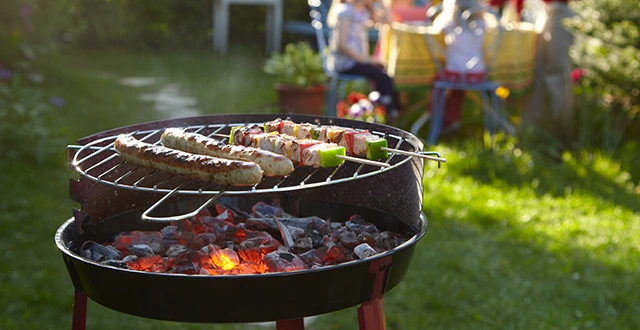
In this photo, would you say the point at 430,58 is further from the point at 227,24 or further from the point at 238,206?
the point at 227,24

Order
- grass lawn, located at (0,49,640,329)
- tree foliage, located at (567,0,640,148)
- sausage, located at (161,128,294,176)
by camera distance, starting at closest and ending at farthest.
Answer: sausage, located at (161,128,294,176) < grass lawn, located at (0,49,640,329) < tree foliage, located at (567,0,640,148)

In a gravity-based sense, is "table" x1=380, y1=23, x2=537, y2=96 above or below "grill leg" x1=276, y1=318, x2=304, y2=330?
above

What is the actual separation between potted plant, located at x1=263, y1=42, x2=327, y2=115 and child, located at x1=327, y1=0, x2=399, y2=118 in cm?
41

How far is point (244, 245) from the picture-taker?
6.93 ft

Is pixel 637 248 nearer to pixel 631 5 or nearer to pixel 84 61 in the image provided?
pixel 631 5

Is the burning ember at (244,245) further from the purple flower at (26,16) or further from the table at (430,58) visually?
the purple flower at (26,16)

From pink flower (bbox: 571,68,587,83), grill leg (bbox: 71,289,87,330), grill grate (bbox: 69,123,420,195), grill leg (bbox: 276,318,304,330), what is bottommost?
grill leg (bbox: 276,318,304,330)

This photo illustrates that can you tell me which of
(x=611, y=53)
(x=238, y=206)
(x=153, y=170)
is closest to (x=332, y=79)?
(x=611, y=53)

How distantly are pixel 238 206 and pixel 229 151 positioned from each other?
2.29ft

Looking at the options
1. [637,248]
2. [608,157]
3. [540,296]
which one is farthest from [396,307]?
[608,157]

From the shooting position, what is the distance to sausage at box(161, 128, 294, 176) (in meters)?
1.85

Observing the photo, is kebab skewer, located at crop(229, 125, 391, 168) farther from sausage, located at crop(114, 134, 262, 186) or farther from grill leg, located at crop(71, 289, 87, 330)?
grill leg, located at crop(71, 289, 87, 330)

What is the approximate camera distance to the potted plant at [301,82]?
657 cm

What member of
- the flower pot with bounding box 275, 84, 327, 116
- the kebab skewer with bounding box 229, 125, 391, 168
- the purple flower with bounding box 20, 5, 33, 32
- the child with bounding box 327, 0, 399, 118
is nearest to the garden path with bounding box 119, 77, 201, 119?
the flower pot with bounding box 275, 84, 327, 116
